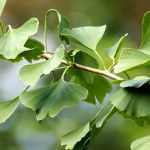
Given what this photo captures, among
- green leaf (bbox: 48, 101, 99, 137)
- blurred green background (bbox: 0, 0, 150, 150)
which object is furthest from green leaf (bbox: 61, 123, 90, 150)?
green leaf (bbox: 48, 101, 99, 137)

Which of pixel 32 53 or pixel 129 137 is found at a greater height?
pixel 32 53

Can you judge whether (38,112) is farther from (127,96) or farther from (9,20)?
(9,20)

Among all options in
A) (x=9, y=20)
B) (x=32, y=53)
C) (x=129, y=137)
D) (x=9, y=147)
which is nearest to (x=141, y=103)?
(x=32, y=53)

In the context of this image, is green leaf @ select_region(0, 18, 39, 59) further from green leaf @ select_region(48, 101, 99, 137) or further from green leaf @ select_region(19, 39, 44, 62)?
green leaf @ select_region(48, 101, 99, 137)

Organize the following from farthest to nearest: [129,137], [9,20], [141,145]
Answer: [9,20]
[129,137]
[141,145]

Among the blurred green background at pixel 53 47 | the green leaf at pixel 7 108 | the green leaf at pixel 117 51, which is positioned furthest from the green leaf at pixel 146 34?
the blurred green background at pixel 53 47

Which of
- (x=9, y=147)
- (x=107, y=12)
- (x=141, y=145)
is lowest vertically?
(x=9, y=147)

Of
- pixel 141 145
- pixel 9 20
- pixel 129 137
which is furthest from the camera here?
pixel 9 20

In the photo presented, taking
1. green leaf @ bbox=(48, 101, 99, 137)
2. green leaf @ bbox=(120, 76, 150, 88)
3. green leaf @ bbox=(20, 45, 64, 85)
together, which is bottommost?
green leaf @ bbox=(48, 101, 99, 137)
